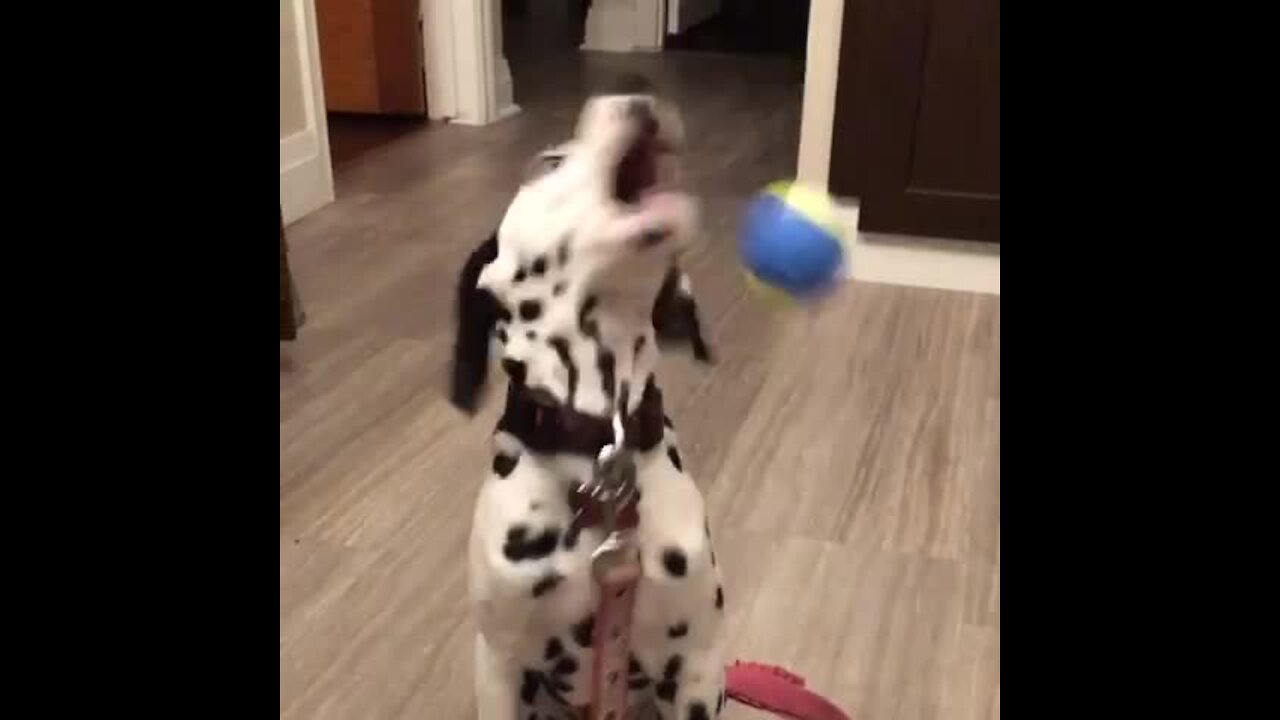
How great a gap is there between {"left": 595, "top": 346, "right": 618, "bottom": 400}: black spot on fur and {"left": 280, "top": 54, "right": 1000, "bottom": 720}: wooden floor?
0.88 ft

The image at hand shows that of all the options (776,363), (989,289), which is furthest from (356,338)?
(989,289)

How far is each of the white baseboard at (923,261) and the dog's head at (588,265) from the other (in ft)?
6.06

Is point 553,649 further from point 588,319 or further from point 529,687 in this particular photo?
point 588,319

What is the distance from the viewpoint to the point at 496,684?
1030mm

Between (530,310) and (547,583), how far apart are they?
21 cm

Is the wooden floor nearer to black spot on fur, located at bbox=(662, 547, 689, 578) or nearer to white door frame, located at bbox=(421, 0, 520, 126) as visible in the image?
black spot on fur, located at bbox=(662, 547, 689, 578)

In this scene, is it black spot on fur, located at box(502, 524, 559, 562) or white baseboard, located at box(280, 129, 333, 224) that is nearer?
black spot on fur, located at box(502, 524, 559, 562)

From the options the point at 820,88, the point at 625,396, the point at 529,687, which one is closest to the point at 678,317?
the point at 625,396

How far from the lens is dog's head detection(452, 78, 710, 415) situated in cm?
84

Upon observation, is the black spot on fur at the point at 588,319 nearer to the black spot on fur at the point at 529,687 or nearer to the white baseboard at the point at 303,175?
the black spot on fur at the point at 529,687

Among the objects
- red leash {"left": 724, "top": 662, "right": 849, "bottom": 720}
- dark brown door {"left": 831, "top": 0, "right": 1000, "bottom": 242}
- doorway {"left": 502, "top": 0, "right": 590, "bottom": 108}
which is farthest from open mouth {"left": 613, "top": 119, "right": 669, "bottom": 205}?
doorway {"left": 502, "top": 0, "right": 590, "bottom": 108}

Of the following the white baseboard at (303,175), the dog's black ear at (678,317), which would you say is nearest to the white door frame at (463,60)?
the white baseboard at (303,175)
